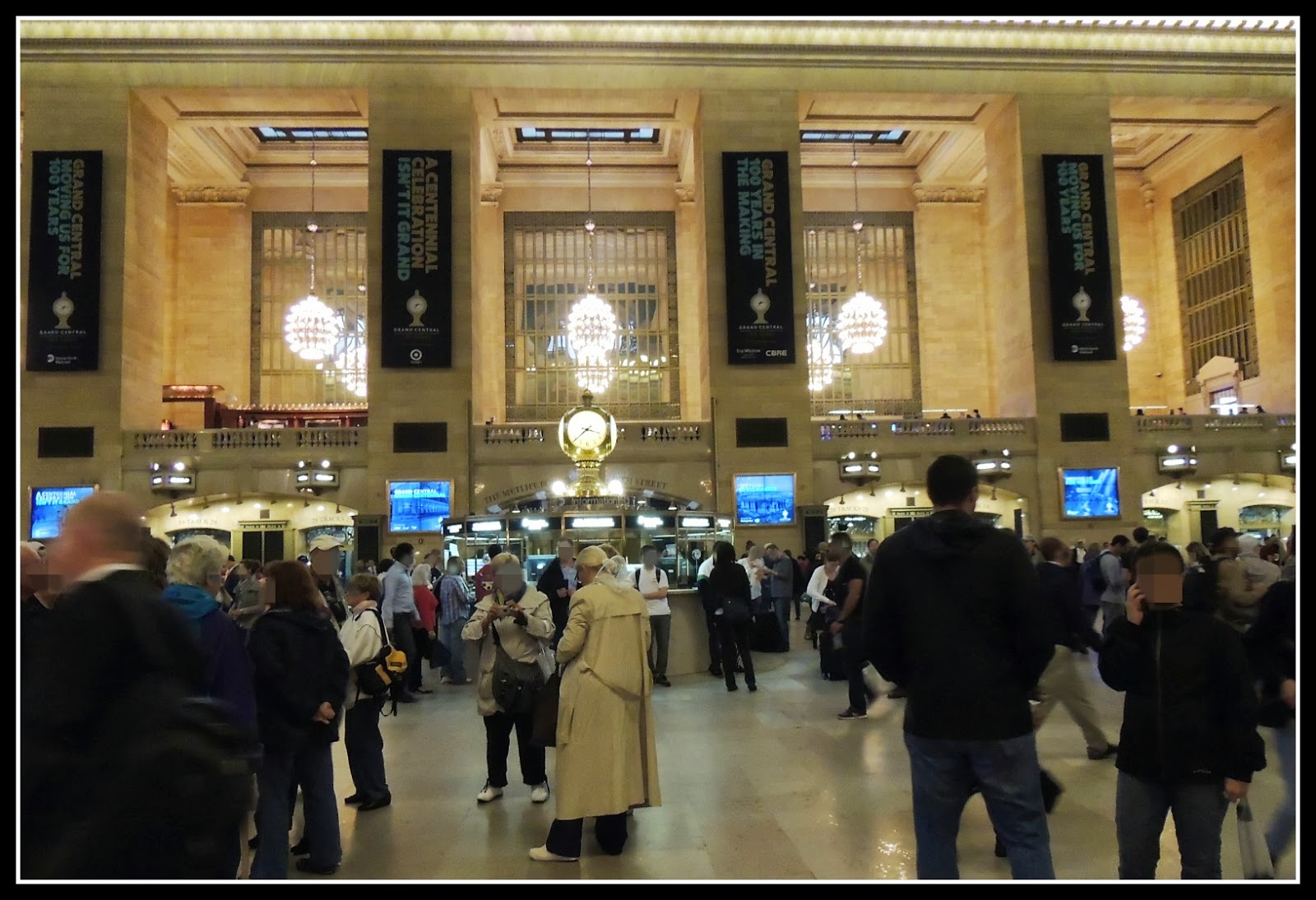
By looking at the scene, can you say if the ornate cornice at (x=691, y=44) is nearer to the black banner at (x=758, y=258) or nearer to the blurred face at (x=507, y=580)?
the black banner at (x=758, y=258)

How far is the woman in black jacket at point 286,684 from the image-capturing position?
159 inches

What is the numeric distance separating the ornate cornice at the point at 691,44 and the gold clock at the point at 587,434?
12651 millimetres

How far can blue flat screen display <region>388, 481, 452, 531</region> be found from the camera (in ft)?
66.8

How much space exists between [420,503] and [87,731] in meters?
18.9

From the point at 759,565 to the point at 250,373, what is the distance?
20588 mm

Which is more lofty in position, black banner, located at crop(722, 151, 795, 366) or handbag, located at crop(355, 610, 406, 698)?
black banner, located at crop(722, 151, 795, 366)

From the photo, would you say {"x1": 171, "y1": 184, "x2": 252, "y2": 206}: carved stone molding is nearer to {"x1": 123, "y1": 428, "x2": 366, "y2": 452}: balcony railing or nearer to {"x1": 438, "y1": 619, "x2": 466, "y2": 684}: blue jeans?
{"x1": 123, "y1": 428, "x2": 366, "y2": 452}: balcony railing

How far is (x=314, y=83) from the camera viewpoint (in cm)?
2178

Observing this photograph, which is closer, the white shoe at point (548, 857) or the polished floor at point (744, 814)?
the polished floor at point (744, 814)

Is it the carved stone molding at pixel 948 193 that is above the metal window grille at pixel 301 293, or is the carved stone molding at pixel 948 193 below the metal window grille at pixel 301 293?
above

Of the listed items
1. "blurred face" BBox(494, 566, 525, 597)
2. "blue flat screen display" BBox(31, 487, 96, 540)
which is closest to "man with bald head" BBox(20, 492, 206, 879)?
"blurred face" BBox(494, 566, 525, 597)

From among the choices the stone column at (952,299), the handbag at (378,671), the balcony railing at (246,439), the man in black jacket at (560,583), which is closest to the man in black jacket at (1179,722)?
the handbag at (378,671)

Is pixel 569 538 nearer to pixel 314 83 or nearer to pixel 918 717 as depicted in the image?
pixel 918 717

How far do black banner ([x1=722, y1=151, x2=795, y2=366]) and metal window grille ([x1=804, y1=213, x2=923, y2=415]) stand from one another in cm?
746
